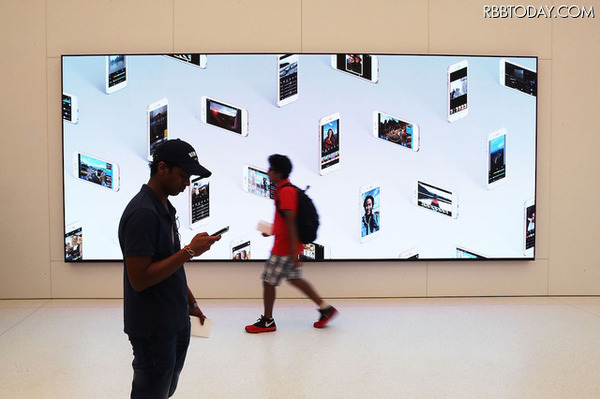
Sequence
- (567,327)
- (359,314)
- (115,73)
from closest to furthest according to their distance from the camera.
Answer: (567,327)
(359,314)
(115,73)

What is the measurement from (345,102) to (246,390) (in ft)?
11.2

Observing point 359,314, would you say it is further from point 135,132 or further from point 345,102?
point 135,132

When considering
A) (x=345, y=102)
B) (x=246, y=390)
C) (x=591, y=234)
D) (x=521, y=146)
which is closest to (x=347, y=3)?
(x=345, y=102)

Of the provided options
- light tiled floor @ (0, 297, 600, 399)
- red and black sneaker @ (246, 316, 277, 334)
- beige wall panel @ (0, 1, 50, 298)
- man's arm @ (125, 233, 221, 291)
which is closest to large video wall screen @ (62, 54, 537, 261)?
beige wall panel @ (0, 1, 50, 298)

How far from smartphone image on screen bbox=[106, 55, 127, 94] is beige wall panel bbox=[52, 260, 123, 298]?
1.91 metres

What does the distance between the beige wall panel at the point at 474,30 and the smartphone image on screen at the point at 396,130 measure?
901 millimetres

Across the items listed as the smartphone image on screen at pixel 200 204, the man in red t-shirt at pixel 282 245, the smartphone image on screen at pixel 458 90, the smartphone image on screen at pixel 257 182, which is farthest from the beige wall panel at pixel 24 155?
the smartphone image on screen at pixel 458 90

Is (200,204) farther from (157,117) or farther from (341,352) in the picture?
(341,352)

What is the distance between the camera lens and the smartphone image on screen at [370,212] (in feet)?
18.9

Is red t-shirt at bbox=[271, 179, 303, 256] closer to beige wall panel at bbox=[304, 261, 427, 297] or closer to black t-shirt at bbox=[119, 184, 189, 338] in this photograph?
beige wall panel at bbox=[304, 261, 427, 297]

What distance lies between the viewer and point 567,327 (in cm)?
474

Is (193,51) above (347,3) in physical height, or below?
below

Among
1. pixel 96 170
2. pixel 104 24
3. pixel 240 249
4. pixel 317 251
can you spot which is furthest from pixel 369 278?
pixel 104 24

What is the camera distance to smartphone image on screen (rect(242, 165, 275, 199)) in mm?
5703
